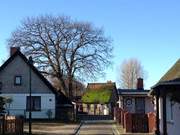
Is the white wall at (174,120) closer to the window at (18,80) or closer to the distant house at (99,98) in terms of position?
the window at (18,80)

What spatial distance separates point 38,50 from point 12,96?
1720cm

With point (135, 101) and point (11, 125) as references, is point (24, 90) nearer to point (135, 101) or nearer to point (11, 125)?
point (135, 101)

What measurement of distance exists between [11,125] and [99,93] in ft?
199

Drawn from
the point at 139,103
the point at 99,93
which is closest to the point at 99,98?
the point at 99,93

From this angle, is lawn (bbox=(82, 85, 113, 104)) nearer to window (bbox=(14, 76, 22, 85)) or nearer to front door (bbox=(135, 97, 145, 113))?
front door (bbox=(135, 97, 145, 113))

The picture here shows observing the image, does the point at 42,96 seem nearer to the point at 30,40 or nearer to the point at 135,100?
the point at 135,100

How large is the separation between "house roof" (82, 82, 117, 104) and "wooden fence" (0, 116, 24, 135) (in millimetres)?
57277

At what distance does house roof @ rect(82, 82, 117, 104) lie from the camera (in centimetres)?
9356

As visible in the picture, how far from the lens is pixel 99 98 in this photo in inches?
3693

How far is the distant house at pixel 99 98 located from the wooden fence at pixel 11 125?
54950mm

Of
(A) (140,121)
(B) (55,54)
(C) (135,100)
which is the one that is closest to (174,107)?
(A) (140,121)

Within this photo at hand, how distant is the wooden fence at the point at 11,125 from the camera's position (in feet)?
113

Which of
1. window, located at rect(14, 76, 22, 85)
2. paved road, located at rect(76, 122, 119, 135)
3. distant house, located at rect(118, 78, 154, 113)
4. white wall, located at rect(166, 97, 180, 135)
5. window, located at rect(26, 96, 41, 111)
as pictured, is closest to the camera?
white wall, located at rect(166, 97, 180, 135)

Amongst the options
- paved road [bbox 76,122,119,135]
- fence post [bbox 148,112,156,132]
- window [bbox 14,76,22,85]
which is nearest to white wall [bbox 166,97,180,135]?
fence post [bbox 148,112,156,132]
